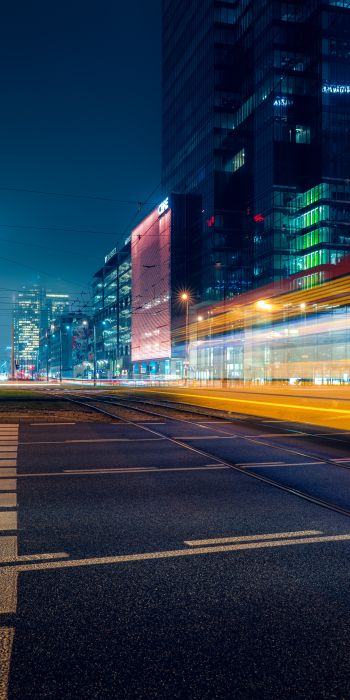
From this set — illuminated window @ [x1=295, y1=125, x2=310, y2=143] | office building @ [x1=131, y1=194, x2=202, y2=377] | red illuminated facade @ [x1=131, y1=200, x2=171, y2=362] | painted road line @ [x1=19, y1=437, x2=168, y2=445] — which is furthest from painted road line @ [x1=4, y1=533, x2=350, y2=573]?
red illuminated facade @ [x1=131, y1=200, x2=171, y2=362]

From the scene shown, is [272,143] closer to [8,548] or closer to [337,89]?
[337,89]

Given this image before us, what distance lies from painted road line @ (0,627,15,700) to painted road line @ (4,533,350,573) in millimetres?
1112

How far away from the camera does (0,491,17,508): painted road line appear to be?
660cm

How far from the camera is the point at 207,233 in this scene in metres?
92.1

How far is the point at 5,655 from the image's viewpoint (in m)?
3.02

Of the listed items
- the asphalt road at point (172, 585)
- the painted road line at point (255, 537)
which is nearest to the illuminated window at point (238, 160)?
the asphalt road at point (172, 585)

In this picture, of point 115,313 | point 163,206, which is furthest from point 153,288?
point 115,313

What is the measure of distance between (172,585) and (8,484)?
447 cm

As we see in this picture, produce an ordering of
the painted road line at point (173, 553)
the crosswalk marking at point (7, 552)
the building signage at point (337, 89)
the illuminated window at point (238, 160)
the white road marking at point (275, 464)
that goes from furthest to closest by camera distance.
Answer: the illuminated window at point (238, 160)
the building signage at point (337, 89)
the white road marking at point (275, 464)
the painted road line at point (173, 553)
the crosswalk marking at point (7, 552)

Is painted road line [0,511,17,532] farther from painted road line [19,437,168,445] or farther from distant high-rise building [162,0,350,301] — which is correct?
distant high-rise building [162,0,350,301]

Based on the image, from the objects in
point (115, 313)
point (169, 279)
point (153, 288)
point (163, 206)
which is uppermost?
point (163, 206)

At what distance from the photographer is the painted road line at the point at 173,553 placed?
452cm

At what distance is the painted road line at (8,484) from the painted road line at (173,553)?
3.20 m

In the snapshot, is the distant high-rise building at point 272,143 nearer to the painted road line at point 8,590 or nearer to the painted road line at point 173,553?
the painted road line at point 173,553
